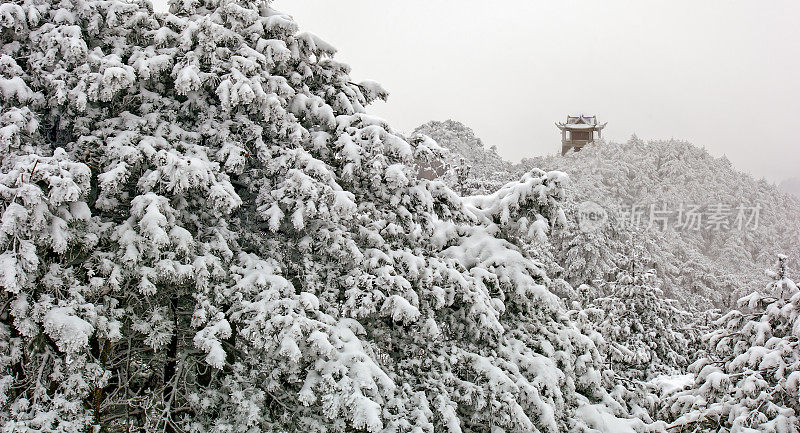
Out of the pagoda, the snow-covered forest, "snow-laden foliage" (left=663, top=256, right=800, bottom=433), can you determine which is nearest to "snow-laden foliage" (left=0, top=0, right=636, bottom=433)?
the snow-covered forest

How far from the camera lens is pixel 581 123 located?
6259 cm

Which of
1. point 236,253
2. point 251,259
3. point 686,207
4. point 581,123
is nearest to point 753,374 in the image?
point 251,259

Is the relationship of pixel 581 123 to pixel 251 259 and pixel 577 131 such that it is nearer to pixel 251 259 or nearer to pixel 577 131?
pixel 577 131

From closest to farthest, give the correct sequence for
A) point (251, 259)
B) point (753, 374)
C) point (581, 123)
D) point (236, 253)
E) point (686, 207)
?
point (251, 259) → point (236, 253) → point (753, 374) → point (686, 207) → point (581, 123)

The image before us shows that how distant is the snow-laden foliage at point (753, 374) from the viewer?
9633 millimetres

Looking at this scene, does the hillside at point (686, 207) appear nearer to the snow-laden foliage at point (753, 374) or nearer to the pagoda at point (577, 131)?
the pagoda at point (577, 131)

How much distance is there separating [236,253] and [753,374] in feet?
29.6

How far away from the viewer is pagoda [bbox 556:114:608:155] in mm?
62219

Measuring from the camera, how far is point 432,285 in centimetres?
805

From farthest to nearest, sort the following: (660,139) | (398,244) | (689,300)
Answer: (660,139) < (689,300) < (398,244)

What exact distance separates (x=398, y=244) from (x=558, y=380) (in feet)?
10.3

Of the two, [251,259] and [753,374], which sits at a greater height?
[753,374]

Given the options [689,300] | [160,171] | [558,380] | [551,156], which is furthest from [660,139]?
[160,171]

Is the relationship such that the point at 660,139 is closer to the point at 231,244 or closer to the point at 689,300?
the point at 689,300
